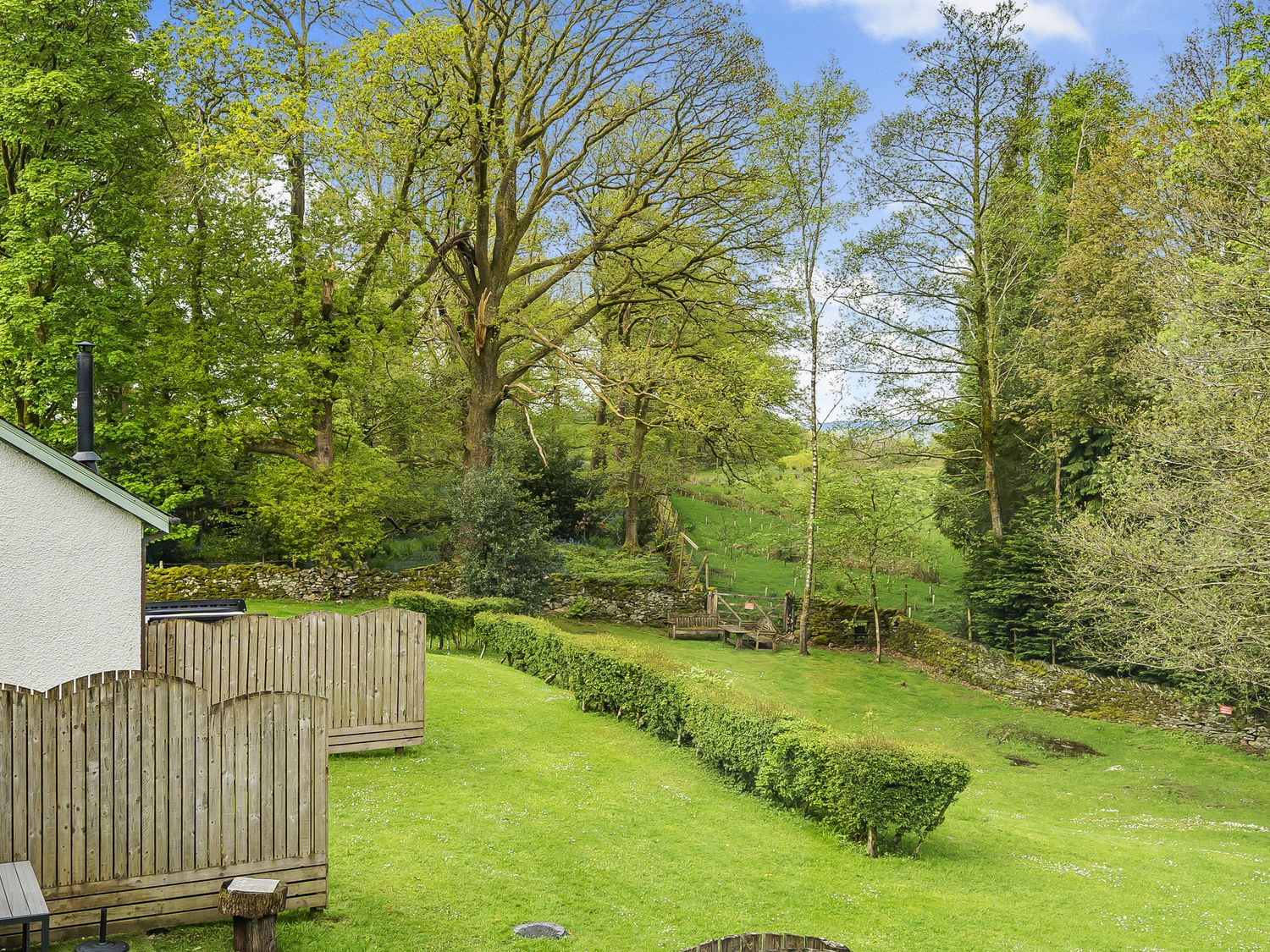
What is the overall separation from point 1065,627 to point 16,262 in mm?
32681

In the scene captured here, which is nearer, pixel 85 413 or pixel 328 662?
→ pixel 85 413

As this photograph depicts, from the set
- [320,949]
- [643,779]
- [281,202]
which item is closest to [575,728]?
[643,779]

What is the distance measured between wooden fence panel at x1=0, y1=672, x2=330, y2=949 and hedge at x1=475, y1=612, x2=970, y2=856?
695 centimetres

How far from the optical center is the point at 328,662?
497 inches

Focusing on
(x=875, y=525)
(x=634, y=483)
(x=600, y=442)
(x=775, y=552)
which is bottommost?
(x=775, y=552)

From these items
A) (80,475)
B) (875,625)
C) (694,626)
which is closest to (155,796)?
(80,475)

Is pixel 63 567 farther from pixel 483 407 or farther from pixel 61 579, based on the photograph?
pixel 483 407

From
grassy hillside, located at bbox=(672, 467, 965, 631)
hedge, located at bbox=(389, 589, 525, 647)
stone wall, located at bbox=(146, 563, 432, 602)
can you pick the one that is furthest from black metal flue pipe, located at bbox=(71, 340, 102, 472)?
grassy hillside, located at bbox=(672, 467, 965, 631)

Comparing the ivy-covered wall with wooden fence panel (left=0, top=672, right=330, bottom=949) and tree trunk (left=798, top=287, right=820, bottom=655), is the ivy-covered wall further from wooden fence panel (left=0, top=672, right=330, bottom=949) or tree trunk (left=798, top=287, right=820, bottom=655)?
wooden fence panel (left=0, top=672, right=330, bottom=949)

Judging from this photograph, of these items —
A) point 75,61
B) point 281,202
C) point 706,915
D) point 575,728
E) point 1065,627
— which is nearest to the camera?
point 706,915

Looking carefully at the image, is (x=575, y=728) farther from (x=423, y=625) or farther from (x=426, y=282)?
(x=426, y=282)

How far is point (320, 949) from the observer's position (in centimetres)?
712

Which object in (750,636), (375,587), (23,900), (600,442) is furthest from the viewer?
(600,442)

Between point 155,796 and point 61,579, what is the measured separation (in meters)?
4.79
